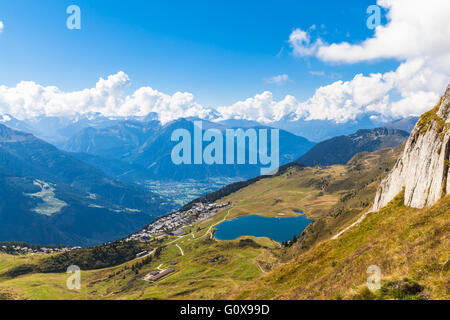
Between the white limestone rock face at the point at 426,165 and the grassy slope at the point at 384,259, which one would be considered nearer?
the grassy slope at the point at 384,259

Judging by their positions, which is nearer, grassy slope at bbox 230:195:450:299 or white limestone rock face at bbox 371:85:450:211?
grassy slope at bbox 230:195:450:299

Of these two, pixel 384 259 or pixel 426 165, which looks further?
pixel 426 165

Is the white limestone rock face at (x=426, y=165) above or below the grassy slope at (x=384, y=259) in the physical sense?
above

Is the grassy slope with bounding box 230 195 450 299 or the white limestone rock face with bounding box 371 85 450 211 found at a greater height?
the white limestone rock face with bounding box 371 85 450 211

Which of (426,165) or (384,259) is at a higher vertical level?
(426,165)
